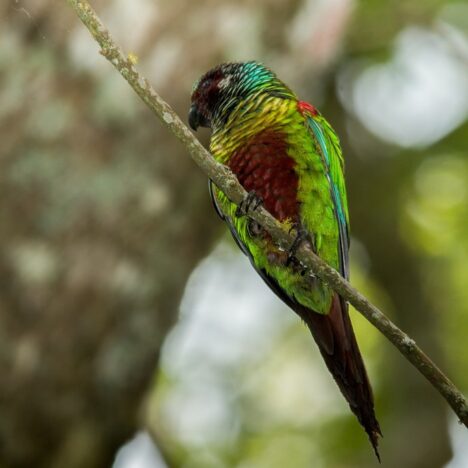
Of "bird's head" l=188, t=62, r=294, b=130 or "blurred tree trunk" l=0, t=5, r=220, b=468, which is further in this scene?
"bird's head" l=188, t=62, r=294, b=130

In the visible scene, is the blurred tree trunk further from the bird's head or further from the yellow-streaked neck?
the yellow-streaked neck

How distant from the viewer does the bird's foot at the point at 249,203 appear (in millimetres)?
3031

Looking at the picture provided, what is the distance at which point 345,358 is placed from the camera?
11.6ft

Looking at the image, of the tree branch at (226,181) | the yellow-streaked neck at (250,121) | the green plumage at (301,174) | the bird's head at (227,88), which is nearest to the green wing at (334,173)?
the green plumage at (301,174)

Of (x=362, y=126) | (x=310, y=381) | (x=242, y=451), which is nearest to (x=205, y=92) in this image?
(x=362, y=126)

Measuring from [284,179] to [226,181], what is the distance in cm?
109

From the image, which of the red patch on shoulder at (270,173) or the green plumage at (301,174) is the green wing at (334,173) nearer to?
the green plumage at (301,174)

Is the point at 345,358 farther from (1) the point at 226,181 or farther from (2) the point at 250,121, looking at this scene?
(2) the point at 250,121

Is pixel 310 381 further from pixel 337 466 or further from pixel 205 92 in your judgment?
pixel 205 92

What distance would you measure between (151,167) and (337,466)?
2.84 metres

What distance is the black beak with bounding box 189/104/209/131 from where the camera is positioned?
441 centimetres

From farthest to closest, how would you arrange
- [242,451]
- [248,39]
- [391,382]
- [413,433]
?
[242,451] → [391,382] → [413,433] → [248,39]

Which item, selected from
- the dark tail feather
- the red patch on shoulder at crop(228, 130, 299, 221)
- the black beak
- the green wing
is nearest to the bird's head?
the black beak

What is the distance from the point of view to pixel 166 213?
4516mm
